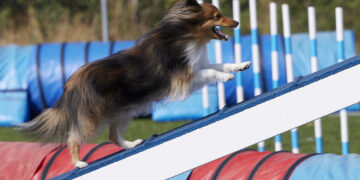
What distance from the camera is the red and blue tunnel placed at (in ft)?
11.7

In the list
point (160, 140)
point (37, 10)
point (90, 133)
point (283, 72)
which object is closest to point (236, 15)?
point (90, 133)

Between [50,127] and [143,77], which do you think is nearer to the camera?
[143,77]

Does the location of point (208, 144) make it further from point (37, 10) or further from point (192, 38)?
point (37, 10)

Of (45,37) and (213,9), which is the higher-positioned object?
(213,9)

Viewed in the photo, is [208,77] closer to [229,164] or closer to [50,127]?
[229,164]

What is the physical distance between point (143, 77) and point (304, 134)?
203 inches

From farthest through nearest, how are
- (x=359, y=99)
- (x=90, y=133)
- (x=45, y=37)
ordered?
(x=45, y=37), (x=90, y=133), (x=359, y=99)

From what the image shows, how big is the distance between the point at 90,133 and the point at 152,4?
1305 cm

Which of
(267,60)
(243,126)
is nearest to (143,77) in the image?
(243,126)

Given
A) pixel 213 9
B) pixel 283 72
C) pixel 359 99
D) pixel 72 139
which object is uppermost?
pixel 213 9

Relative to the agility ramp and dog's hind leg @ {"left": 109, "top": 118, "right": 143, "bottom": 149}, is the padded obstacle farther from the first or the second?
the agility ramp

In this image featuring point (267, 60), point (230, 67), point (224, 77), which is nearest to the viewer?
point (224, 77)

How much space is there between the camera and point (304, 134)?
830 centimetres

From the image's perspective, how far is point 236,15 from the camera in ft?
19.6
